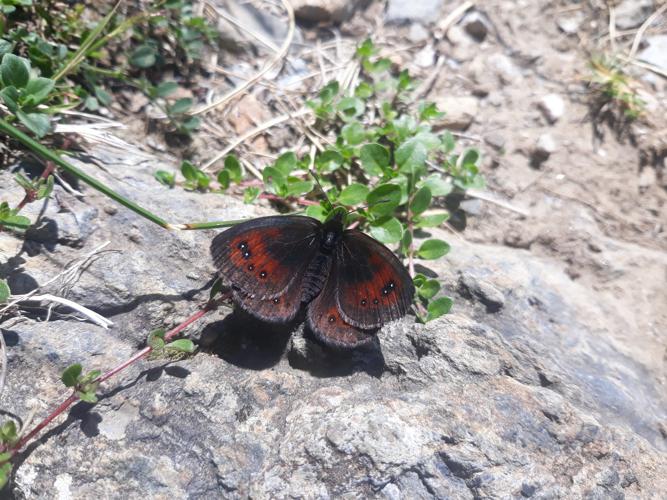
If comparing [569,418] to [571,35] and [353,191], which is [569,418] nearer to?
[353,191]

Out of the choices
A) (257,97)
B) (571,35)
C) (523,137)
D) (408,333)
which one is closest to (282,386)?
(408,333)

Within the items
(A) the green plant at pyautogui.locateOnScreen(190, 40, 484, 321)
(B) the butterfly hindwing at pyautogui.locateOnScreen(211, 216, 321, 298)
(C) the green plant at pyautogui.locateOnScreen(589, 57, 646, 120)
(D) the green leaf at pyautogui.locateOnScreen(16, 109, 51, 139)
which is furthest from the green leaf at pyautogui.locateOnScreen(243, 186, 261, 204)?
(C) the green plant at pyautogui.locateOnScreen(589, 57, 646, 120)

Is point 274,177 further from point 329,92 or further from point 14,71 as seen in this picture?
point 14,71

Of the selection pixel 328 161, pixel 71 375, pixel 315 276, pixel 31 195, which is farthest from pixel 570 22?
pixel 71 375

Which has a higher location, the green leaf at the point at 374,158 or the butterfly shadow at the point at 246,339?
the green leaf at the point at 374,158

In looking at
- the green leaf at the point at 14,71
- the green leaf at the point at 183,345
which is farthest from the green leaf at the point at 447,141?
the green leaf at the point at 14,71

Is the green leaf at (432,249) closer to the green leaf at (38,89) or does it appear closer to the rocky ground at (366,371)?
the rocky ground at (366,371)
